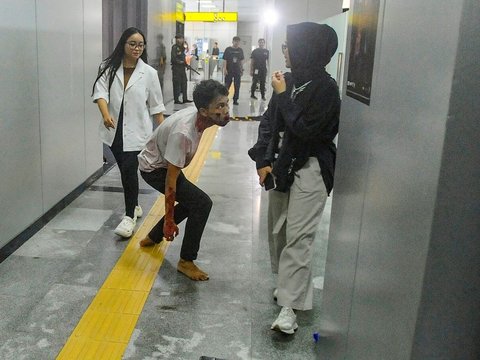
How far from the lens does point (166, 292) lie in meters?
3.18

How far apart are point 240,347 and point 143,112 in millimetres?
2142

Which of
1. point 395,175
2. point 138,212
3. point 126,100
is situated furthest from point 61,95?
point 395,175

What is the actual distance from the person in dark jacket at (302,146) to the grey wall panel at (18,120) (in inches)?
73.0

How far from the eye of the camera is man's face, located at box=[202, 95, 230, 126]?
3.00 meters

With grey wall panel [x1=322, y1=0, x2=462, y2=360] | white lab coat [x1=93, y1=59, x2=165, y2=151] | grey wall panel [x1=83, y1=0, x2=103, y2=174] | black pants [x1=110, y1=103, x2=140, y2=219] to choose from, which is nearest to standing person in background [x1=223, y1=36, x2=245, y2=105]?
grey wall panel [x1=83, y1=0, x2=103, y2=174]

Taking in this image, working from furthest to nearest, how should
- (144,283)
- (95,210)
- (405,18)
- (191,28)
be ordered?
(191,28), (95,210), (144,283), (405,18)

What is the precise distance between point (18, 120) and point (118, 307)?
1593mm

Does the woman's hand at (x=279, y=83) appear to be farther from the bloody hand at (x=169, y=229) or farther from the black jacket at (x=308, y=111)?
the bloody hand at (x=169, y=229)

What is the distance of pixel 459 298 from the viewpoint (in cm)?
105

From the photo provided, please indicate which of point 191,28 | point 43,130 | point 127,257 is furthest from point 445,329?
point 191,28

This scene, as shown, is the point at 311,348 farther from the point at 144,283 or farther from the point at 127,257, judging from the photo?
the point at 127,257

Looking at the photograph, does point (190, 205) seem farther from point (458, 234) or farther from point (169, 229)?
point (458, 234)

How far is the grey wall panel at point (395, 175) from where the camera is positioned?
1.05m

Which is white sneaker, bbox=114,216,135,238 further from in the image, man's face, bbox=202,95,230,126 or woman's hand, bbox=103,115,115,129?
man's face, bbox=202,95,230,126
